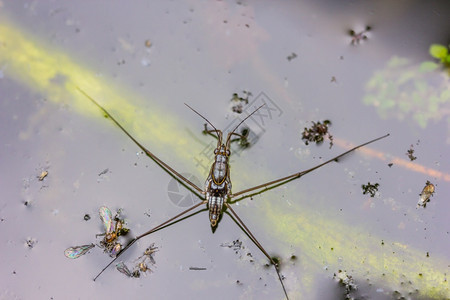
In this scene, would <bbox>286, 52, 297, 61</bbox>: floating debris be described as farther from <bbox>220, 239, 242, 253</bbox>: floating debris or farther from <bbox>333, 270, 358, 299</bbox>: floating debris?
<bbox>333, 270, 358, 299</bbox>: floating debris

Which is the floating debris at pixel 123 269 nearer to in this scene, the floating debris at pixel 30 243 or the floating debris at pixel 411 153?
the floating debris at pixel 30 243

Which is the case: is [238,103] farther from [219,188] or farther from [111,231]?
[111,231]

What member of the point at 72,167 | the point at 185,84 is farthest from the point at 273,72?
the point at 72,167

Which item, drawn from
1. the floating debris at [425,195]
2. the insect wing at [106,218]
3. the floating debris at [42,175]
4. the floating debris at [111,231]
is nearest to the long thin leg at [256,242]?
the floating debris at [111,231]

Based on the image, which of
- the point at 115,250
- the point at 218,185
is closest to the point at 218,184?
the point at 218,185

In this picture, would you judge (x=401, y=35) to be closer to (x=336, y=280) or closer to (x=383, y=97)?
(x=383, y=97)
